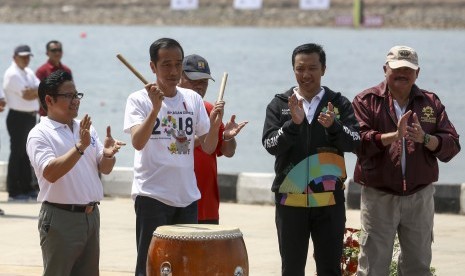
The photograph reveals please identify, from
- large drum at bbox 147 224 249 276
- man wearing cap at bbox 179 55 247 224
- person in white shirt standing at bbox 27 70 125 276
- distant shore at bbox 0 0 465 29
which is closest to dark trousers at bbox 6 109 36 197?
man wearing cap at bbox 179 55 247 224

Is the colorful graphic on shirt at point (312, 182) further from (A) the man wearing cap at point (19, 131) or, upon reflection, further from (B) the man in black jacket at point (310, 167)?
(A) the man wearing cap at point (19, 131)

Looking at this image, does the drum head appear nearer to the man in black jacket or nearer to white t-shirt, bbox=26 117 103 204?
white t-shirt, bbox=26 117 103 204

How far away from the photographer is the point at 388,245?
956 centimetres

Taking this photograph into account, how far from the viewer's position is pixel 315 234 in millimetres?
9312

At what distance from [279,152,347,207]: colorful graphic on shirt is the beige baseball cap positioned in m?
0.73

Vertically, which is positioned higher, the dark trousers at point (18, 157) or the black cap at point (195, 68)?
the black cap at point (195, 68)

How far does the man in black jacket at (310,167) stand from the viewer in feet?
30.3

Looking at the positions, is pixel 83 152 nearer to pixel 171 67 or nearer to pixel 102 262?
pixel 171 67

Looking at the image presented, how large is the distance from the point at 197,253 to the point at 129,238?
5.31 meters

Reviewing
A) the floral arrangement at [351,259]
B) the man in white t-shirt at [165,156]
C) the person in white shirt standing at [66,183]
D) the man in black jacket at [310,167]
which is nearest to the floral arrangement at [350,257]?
the floral arrangement at [351,259]

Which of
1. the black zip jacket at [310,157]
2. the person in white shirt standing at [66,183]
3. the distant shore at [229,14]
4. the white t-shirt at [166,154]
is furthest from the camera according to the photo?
the distant shore at [229,14]

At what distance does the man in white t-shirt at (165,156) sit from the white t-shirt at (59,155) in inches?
16.6

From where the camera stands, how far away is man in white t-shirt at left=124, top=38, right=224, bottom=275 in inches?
358

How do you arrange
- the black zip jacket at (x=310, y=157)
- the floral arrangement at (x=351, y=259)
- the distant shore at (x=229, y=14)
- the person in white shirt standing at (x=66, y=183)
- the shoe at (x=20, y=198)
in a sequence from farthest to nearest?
the distant shore at (x=229, y=14), the shoe at (x=20, y=198), the floral arrangement at (x=351, y=259), the black zip jacket at (x=310, y=157), the person in white shirt standing at (x=66, y=183)
